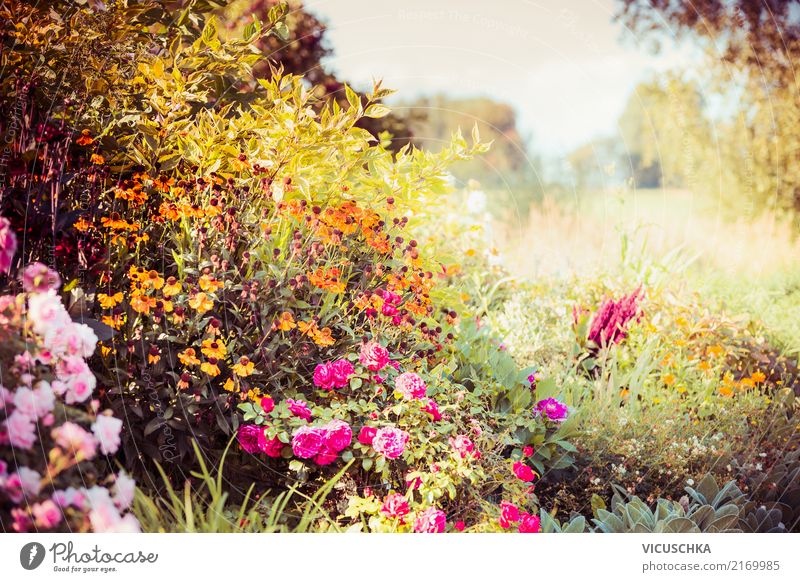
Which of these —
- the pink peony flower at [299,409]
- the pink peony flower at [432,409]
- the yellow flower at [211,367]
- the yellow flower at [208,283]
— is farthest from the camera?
the pink peony flower at [432,409]

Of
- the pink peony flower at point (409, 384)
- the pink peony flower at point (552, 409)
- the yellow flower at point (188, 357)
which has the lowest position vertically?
the pink peony flower at point (552, 409)

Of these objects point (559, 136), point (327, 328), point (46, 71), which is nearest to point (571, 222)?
point (559, 136)

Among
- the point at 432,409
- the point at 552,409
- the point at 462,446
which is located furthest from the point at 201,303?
the point at 552,409

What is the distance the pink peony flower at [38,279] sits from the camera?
2395mm

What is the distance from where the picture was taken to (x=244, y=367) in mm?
2494

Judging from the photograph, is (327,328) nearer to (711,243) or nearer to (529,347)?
(529,347)

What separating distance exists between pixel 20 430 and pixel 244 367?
73cm

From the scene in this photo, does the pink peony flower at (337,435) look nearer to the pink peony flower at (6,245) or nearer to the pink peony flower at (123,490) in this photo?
the pink peony flower at (123,490)

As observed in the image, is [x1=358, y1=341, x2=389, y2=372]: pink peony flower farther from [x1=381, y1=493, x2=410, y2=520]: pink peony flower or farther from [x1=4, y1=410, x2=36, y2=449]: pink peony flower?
[x1=4, y1=410, x2=36, y2=449]: pink peony flower

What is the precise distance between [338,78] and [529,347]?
185 cm

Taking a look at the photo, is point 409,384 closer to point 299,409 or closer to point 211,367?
point 299,409

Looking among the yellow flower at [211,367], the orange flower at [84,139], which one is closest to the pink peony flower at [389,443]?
the yellow flower at [211,367]
